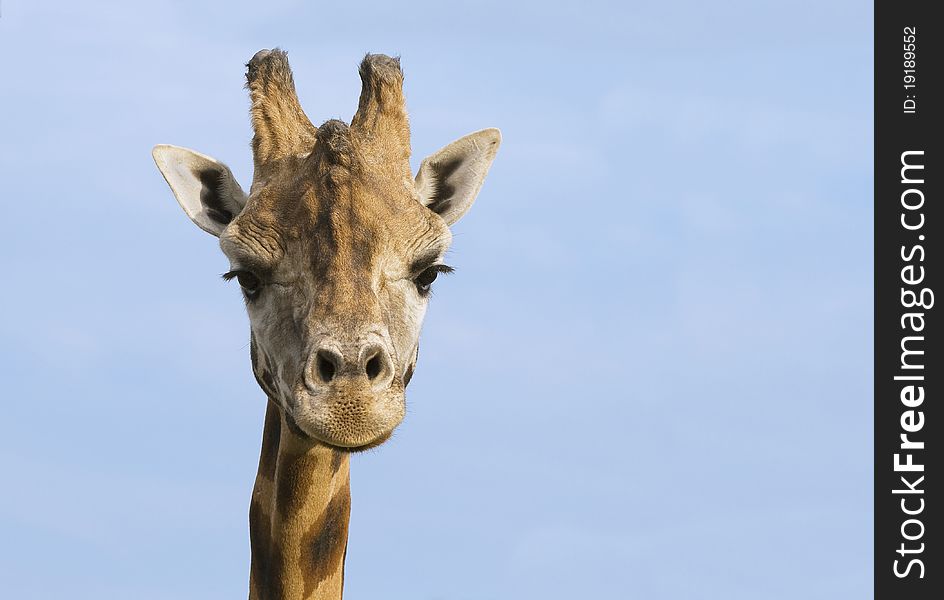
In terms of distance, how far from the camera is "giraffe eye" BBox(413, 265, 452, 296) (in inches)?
522

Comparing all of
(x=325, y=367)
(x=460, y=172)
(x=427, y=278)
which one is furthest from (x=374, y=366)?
(x=460, y=172)

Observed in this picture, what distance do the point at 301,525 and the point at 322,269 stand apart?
2597 mm

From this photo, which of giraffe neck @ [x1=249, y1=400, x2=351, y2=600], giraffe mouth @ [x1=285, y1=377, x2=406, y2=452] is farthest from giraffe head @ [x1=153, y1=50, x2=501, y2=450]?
giraffe neck @ [x1=249, y1=400, x2=351, y2=600]

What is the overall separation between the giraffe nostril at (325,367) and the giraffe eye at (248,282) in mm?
1526

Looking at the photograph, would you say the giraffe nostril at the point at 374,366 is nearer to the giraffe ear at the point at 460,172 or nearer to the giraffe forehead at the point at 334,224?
the giraffe forehead at the point at 334,224

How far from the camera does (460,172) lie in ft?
48.0

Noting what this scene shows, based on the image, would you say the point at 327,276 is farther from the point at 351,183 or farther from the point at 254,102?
the point at 254,102

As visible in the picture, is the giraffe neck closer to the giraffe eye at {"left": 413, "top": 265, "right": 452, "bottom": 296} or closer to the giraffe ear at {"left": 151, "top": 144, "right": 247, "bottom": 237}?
the giraffe eye at {"left": 413, "top": 265, "right": 452, "bottom": 296}

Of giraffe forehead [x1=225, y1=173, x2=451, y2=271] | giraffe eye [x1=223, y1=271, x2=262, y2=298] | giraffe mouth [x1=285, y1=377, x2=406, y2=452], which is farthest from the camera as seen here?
giraffe eye [x1=223, y1=271, x2=262, y2=298]

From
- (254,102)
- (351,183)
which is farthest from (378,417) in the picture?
(254,102)

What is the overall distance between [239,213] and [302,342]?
2.24 metres

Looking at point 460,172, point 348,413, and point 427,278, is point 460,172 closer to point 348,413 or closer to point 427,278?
point 427,278

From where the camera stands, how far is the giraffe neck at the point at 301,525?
538 inches

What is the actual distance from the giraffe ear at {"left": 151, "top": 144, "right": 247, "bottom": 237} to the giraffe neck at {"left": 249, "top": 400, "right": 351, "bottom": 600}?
74.9 inches
